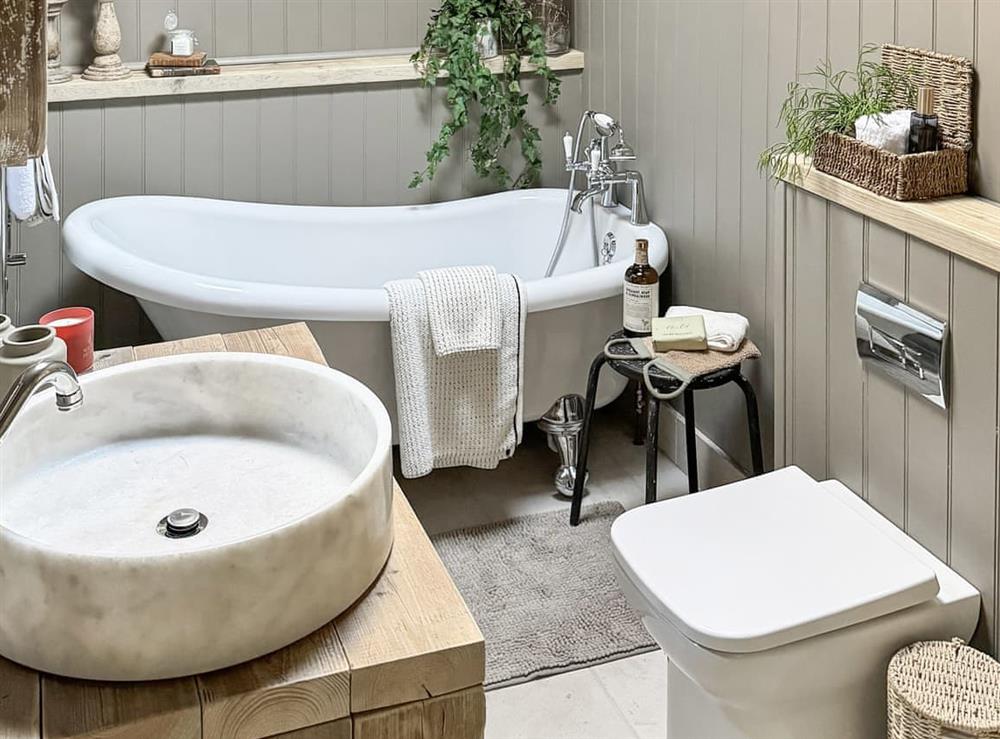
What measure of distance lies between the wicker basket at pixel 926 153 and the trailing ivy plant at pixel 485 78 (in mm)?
1593

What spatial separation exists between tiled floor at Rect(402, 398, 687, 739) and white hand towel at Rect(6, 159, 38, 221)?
1.25 meters

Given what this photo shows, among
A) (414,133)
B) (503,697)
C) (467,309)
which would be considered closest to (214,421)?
(503,697)

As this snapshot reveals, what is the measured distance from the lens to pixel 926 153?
200 cm

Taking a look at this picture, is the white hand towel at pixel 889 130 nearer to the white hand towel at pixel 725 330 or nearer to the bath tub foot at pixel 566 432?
the white hand towel at pixel 725 330

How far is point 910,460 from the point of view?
2049 millimetres

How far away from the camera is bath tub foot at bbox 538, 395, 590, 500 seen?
3.20 meters

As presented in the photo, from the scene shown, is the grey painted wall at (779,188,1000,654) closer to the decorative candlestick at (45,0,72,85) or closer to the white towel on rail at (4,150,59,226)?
the white towel on rail at (4,150,59,226)

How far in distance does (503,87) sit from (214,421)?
2360mm

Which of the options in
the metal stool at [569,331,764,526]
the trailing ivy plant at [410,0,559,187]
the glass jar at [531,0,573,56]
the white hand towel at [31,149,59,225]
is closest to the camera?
the white hand towel at [31,149,59,225]

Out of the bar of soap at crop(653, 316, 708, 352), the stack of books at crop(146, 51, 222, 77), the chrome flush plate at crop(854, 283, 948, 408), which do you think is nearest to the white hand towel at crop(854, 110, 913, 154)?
the chrome flush plate at crop(854, 283, 948, 408)

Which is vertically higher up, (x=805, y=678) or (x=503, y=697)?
(x=805, y=678)

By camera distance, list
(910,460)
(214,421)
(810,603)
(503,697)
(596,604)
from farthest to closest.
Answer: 1. (596,604)
2. (503,697)
3. (910,460)
4. (810,603)
5. (214,421)

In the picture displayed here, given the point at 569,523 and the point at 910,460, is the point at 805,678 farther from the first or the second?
the point at 569,523

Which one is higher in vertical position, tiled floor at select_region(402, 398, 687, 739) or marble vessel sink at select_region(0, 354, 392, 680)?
marble vessel sink at select_region(0, 354, 392, 680)
